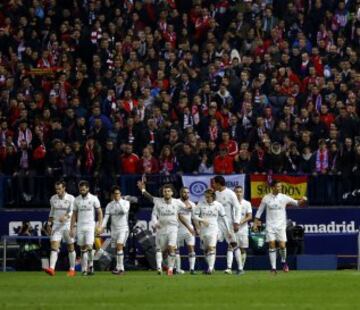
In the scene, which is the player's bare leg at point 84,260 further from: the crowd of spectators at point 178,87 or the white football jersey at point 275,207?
the crowd of spectators at point 178,87

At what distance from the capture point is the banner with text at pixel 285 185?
39469 millimetres

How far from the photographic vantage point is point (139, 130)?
39594 mm

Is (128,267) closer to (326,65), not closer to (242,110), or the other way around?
(242,110)

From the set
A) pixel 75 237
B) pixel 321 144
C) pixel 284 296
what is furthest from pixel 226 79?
pixel 284 296

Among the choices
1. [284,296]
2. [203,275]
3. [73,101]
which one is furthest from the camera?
[73,101]

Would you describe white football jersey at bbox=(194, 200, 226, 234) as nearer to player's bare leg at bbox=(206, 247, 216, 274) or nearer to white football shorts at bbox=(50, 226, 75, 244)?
player's bare leg at bbox=(206, 247, 216, 274)

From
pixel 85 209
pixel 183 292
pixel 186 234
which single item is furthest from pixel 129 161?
pixel 183 292

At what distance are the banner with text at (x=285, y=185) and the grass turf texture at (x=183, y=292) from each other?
6021 mm

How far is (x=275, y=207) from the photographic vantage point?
36.5 metres

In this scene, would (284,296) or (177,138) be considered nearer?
(284,296)

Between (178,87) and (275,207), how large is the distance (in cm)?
627

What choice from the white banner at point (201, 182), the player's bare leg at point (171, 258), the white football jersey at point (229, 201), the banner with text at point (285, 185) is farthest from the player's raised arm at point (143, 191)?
the banner with text at point (285, 185)

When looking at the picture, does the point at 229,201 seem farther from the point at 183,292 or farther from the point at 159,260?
the point at 183,292

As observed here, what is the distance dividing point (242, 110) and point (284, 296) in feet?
47.0
